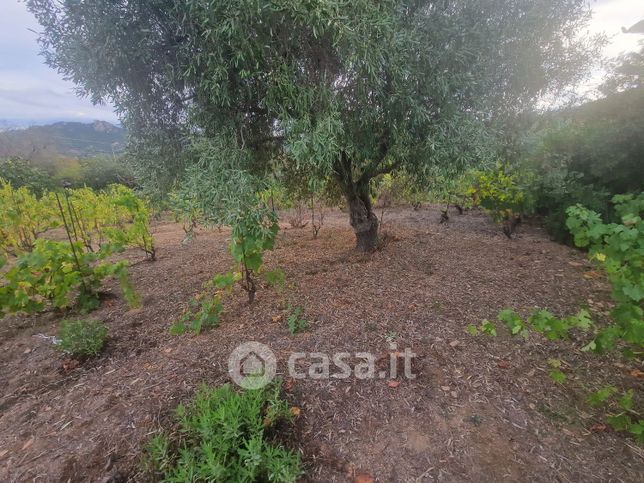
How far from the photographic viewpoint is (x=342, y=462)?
6.34ft

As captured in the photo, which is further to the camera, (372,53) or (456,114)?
(456,114)

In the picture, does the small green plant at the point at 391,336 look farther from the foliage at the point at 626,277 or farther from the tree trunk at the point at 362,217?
the tree trunk at the point at 362,217

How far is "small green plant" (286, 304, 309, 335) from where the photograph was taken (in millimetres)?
3155

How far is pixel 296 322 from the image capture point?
329cm

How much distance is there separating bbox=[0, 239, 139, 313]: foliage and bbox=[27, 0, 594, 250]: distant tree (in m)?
1.40

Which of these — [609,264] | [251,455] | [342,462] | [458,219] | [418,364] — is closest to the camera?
[251,455]

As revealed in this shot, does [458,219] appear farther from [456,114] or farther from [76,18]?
[76,18]

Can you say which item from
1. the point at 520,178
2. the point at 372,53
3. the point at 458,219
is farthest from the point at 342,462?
the point at 458,219

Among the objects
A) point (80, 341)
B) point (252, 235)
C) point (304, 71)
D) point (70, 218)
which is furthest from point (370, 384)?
point (70, 218)

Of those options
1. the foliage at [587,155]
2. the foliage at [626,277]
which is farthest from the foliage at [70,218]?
the foliage at [587,155]

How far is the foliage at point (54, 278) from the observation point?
3.32 meters

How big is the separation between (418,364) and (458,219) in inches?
255

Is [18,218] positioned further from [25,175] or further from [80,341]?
[25,175]

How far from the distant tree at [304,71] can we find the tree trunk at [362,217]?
111cm
